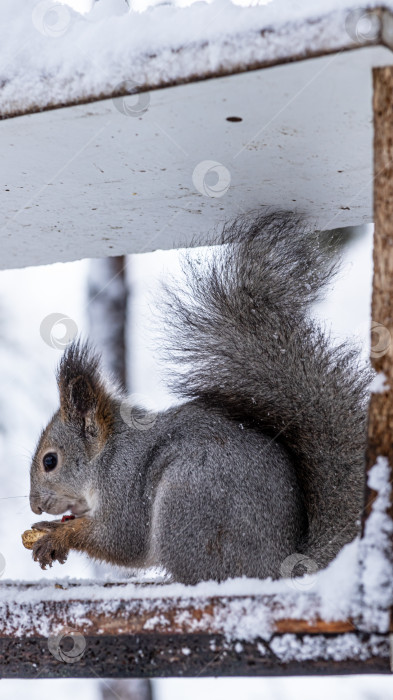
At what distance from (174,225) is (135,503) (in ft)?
2.15

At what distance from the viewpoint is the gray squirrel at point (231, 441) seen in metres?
1.51

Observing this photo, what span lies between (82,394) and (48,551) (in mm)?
359

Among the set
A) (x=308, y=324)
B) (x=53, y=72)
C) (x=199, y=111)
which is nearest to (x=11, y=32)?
(x=53, y=72)

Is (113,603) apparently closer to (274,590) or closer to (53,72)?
(274,590)

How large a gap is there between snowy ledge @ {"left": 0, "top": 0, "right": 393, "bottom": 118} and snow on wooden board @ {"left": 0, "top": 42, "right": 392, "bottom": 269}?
1.1 inches
